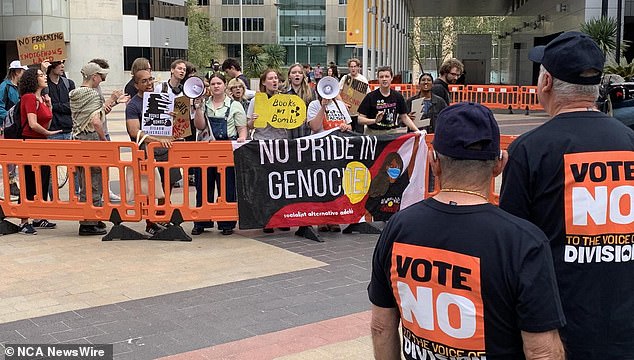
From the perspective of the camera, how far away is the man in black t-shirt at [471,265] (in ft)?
7.06

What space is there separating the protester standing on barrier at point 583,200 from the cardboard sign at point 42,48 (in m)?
9.06

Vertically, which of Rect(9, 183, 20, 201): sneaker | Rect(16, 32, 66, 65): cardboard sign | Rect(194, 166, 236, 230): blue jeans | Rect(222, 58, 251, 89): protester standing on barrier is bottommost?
Rect(9, 183, 20, 201): sneaker

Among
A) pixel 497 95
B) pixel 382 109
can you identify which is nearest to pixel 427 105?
pixel 382 109

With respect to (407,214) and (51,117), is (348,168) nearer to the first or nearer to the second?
(51,117)

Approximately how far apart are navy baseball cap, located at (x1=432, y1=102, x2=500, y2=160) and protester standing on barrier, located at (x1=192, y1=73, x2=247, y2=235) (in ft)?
22.0

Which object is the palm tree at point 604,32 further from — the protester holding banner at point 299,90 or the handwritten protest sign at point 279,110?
the handwritten protest sign at point 279,110

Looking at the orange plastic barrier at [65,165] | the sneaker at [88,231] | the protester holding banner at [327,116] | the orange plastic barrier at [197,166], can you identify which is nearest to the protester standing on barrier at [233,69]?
the protester holding banner at [327,116]

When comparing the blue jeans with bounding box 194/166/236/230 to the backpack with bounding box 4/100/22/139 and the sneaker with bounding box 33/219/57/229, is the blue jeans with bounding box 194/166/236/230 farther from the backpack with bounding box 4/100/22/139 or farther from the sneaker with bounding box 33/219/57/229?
the backpack with bounding box 4/100/22/139

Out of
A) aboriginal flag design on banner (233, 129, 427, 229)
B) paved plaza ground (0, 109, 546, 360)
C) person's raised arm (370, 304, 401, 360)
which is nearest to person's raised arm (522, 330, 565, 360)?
person's raised arm (370, 304, 401, 360)

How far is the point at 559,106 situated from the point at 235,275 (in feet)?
15.4

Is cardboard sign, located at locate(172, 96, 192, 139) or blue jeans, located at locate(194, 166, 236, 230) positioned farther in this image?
cardboard sign, located at locate(172, 96, 192, 139)

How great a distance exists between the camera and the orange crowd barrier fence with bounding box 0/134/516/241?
861 centimetres

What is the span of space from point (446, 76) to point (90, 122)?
4.78 meters

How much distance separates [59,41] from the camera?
10.8m
